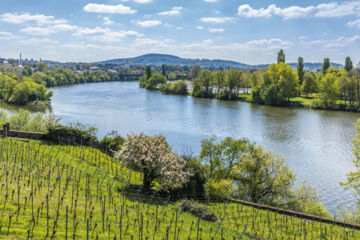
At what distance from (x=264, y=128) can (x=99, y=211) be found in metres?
43.9

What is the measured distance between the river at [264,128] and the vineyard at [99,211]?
40.5 feet

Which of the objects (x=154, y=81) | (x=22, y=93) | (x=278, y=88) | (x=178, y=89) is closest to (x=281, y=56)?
(x=278, y=88)

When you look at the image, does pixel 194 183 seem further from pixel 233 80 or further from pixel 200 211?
pixel 233 80

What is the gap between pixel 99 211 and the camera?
1223 cm

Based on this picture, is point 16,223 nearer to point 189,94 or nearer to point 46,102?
point 46,102

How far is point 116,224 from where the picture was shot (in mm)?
11367

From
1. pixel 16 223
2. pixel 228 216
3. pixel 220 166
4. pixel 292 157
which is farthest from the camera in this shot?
pixel 292 157

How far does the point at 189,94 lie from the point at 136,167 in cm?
9086

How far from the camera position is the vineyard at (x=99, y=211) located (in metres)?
10.0

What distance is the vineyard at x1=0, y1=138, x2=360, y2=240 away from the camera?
10.0 meters

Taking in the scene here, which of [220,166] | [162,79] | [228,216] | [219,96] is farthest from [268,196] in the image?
[162,79]

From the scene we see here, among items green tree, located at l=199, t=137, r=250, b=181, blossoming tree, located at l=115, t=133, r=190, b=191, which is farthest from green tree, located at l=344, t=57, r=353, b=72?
blossoming tree, located at l=115, t=133, r=190, b=191

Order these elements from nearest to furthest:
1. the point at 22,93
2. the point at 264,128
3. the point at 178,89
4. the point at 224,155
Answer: the point at 224,155, the point at 264,128, the point at 22,93, the point at 178,89

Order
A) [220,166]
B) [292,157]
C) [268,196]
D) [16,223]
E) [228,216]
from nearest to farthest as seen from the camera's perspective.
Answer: [16,223] → [228,216] → [268,196] → [220,166] → [292,157]
